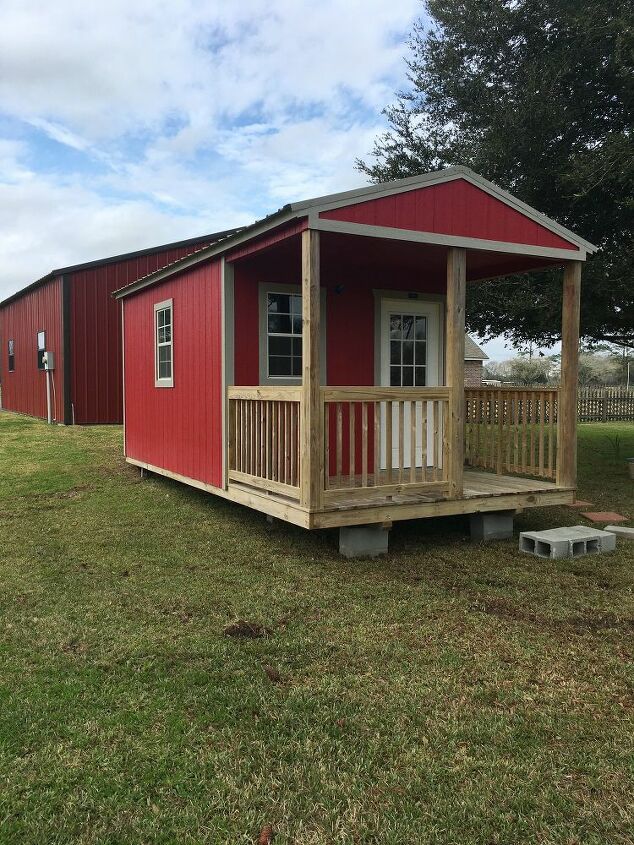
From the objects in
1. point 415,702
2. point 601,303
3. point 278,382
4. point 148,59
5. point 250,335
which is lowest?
point 415,702

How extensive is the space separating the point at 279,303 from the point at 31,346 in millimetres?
13448

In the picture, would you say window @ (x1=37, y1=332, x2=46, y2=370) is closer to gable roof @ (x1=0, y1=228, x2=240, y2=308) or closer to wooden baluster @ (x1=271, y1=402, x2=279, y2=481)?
gable roof @ (x1=0, y1=228, x2=240, y2=308)

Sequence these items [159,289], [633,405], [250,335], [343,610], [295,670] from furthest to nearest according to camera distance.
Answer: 1. [633,405]
2. [159,289]
3. [250,335]
4. [343,610]
5. [295,670]

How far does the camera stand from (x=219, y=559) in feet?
17.1

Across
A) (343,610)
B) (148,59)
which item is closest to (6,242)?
(148,59)

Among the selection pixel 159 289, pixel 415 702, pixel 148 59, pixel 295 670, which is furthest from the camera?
pixel 148 59

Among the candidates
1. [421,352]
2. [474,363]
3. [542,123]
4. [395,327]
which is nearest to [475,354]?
[474,363]

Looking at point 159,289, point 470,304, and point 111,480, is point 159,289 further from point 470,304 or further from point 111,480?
point 470,304

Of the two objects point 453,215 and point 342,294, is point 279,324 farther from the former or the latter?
point 453,215

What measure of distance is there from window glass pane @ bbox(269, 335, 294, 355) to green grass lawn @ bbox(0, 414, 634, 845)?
6.90 ft

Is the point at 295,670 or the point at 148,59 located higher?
the point at 148,59

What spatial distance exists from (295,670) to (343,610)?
0.89m

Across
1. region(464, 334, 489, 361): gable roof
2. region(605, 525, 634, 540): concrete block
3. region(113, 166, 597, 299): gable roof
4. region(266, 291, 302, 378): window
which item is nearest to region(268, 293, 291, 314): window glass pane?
region(266, 291, 302, 378): window

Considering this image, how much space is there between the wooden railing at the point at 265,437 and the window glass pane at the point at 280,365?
682mm
